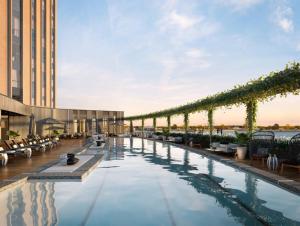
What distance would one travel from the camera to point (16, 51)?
32625 mm

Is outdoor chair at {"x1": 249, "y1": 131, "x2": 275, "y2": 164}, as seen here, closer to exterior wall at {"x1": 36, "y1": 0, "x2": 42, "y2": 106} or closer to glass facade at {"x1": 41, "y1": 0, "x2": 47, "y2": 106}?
exterior wall at {"x1": 36, "y1": 0, "x2": 42, "y2": 106}

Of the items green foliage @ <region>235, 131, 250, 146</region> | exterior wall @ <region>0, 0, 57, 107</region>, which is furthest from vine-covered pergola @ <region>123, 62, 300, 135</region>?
exterior wall @ <region>0, 0, 57, 107</region>

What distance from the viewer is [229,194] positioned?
864 cm

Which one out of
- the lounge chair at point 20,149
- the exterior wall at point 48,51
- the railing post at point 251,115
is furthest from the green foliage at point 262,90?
the exterior wall at point 48,51

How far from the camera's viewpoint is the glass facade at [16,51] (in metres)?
32.0

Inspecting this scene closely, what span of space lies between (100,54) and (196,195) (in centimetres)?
2056

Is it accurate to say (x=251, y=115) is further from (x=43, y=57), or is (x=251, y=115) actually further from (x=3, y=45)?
(x=43, y=57)

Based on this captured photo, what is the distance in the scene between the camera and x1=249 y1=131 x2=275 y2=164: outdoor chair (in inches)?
561

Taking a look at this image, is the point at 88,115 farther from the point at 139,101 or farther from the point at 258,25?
the point at 258,25

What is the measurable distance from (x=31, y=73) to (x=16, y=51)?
229 inches

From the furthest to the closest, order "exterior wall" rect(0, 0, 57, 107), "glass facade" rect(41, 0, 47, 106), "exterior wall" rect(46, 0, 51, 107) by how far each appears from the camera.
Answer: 1. "exterior wall" rect(46, 0, 51, 107)
2. "glass facade" rect(41, 0, 47, 106)
3. "exterior wall" rect(0, 0, 57, 107)

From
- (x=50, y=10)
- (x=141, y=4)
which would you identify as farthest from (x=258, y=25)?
(x=50, y=10)

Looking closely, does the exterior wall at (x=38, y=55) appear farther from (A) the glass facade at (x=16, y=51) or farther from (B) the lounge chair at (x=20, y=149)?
(B) the lounge chair at (x=20, y=149)

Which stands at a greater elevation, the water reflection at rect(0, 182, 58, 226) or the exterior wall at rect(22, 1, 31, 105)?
the exterior wall at rect(22, 1, 31, 105)
